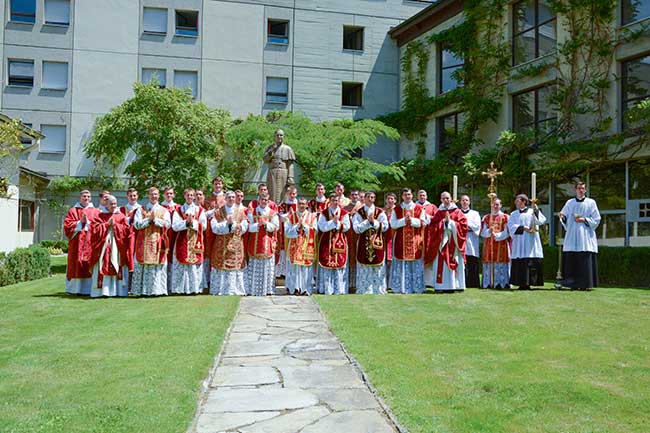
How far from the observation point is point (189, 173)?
71.5ft

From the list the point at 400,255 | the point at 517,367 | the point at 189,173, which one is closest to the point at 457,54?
the point at 189,173

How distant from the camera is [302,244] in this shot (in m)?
12.6

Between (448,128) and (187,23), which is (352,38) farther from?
(448,128)

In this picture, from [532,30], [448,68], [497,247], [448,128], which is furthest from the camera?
[448,68]

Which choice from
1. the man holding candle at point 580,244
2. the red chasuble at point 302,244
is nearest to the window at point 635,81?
the man holding candle at point 580,244

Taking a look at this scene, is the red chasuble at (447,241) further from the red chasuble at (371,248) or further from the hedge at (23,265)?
the hedge at (23,265)

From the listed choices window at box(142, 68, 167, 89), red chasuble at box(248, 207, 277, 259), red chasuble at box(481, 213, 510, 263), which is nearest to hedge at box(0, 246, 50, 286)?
red chasuble at box(248, 207, 277, 259)

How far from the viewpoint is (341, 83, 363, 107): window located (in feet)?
107

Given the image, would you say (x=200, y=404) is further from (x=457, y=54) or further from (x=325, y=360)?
(x=457, y=54)

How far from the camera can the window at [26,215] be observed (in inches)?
1104

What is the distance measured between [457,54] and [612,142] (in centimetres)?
956

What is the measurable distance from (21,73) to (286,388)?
28620 mm

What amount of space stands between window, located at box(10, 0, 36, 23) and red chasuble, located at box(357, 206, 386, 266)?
77.9 feet

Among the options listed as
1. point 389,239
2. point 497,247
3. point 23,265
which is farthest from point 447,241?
point 23,265
